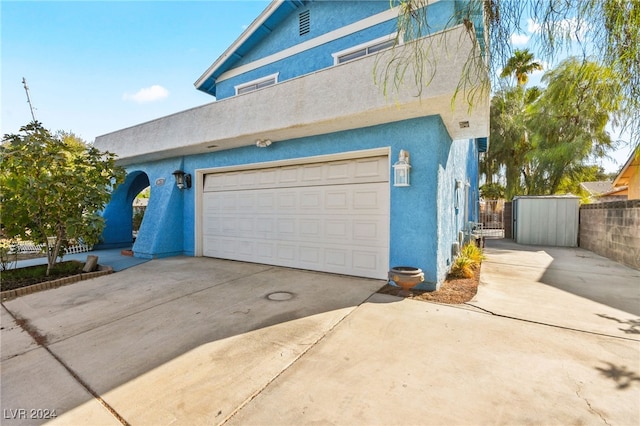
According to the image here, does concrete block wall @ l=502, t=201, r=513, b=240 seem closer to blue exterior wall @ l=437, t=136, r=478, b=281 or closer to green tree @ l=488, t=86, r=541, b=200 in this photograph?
green tree @ l=488, t=86, r=541, b=200

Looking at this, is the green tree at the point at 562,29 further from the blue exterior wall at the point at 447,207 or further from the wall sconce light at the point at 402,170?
the blue exterior wall at the point at 447,207

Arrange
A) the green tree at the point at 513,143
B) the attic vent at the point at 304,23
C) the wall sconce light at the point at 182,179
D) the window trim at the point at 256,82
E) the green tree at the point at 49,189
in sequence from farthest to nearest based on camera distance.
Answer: the green tree at the point at 513,143 → the window trim at the point at 256,82 → the wall sconce light at the point at 182,179 → the attic vent at the point at 304,23 → the green tree at the point at 49,189

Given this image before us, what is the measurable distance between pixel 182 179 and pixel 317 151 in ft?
18.0

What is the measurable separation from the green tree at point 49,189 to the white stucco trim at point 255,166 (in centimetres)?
266

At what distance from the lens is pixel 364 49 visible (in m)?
7.62

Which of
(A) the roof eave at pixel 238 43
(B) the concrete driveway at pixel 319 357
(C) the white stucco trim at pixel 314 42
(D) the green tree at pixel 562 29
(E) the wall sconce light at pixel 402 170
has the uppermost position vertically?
(A) the roof eave at pixel 238 43

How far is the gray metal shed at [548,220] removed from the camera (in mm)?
12117

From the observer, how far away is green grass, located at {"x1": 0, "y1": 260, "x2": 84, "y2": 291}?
5.97m

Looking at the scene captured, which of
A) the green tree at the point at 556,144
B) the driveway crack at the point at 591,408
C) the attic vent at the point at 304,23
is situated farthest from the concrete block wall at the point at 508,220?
the driveway crack at the point at 591,408

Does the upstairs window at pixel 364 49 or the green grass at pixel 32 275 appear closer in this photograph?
the green grass at pixel 32 275

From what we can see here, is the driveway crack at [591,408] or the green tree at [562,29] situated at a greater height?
the green tree at [562,29]

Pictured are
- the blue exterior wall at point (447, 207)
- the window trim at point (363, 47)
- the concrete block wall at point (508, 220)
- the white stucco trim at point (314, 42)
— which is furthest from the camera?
the concrete block wall at point (508, 220)

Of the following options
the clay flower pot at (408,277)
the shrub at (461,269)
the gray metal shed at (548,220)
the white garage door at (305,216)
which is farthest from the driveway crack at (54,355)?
the gray metal shed at (548,220)

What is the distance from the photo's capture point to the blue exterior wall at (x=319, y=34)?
285 inches
